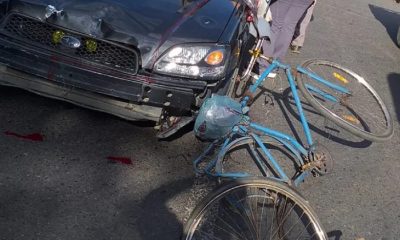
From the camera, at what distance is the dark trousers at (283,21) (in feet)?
18.5

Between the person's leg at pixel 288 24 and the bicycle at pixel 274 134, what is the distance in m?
1.38

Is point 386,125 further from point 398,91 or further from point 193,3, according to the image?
point 398,91

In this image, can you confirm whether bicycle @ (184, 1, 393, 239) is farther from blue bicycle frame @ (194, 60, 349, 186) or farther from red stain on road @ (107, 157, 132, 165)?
red stain on road @ (107, 157, 132, 165)

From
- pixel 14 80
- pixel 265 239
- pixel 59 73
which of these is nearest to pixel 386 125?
pixel 265 239

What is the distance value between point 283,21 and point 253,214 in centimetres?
314

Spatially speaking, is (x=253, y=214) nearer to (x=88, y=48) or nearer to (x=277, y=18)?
(x=88, y=48)

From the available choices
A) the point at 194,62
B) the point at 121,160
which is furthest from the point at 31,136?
the point at 194,62

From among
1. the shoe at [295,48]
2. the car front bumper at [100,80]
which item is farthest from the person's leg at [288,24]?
Answer: the car front bumper at [100,80]

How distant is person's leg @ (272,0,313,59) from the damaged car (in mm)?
2158

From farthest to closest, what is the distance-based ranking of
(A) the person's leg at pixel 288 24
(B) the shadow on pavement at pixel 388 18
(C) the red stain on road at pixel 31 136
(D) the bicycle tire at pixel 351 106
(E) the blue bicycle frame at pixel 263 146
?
(B) the shadow on pavement at pixel 388 18
(A) the person's leg at pixel 288 24
(D) the bicycle tire at pixel 351 106
(C) the red stain on road at pixel 31 136
(E) the blue bicycle frame at pixel 263 146

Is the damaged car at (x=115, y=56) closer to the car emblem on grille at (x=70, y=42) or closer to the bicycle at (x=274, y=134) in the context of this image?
the car emblem on grille at (x=70, y=42)

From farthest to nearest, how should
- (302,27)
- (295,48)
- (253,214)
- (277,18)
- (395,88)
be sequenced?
(295,48), (395,88), (302,27), (277,18), (253,214)

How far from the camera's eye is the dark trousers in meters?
5.64

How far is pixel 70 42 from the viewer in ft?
11.5
